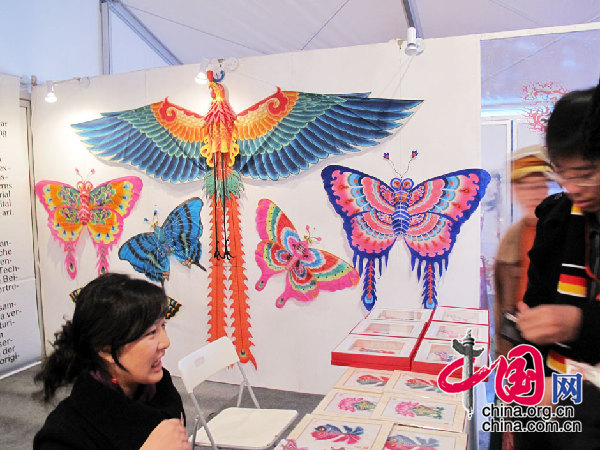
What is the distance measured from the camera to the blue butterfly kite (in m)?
3.78

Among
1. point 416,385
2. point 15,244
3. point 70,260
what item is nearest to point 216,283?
point 70,260

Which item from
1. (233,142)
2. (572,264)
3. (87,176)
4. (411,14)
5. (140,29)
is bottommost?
(572,264)

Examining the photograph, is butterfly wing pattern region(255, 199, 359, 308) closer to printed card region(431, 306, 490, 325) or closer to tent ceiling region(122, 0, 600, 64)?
printed card region(431, 306, 490, 325)

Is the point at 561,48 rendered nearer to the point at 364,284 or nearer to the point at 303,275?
the point at 364,284

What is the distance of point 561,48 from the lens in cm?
286

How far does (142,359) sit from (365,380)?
0.71 meters

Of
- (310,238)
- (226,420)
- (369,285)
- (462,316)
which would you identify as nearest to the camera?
(462,316)

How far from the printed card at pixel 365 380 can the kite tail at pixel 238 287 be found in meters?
2.01

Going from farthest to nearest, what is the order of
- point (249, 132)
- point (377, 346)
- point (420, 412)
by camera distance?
point (249, 132), point (377, 346), point (420, 412)

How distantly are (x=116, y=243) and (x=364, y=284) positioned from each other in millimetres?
1993

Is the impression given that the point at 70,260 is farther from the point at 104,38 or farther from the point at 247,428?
the point at 247,428

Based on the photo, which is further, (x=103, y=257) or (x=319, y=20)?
(x=319, y=20)

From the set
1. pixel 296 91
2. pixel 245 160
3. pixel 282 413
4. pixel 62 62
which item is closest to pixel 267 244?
pixel 245 160

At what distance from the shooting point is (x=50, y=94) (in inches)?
160
